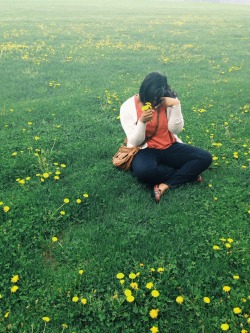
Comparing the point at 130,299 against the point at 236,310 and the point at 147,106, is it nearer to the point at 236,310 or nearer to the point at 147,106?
the point at 236,310

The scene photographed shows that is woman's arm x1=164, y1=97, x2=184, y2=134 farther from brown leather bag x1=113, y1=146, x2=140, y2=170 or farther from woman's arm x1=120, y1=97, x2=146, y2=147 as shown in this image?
brown leather bag x1=113, y1=146, x2=140, y2=170

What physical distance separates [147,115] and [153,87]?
42cm

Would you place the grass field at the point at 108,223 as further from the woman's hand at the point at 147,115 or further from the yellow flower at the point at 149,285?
the woman's hand at the point at 147,115

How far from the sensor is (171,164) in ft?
17.6

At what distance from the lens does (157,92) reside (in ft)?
15.8

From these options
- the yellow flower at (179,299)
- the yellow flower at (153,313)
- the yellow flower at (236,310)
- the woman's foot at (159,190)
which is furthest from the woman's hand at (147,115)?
the yellow flower at (236,310)

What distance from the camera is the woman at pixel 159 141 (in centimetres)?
486

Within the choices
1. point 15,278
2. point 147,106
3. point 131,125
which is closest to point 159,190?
point 131,125

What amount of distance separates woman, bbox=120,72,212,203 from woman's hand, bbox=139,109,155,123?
0.6 inches

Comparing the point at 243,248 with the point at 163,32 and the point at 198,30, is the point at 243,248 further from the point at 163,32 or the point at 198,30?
the point at 198,30

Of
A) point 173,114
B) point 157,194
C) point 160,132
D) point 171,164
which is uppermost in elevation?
point 173,114

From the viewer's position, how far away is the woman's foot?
15.9 feet

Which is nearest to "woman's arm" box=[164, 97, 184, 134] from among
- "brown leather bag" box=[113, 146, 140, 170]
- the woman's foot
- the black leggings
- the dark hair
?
the dark hair

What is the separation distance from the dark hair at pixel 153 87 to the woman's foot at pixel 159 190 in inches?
47.8
